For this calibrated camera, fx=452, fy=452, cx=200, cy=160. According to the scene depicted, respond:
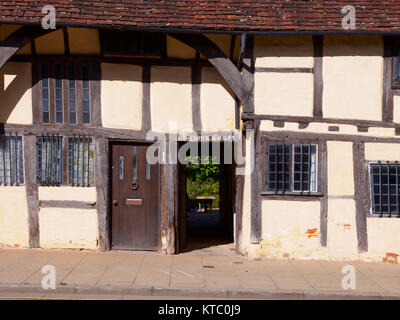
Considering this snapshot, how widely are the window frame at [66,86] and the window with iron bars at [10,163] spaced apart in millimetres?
679

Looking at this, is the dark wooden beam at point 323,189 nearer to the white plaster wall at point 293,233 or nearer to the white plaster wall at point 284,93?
the white plaster wall at point 293,233

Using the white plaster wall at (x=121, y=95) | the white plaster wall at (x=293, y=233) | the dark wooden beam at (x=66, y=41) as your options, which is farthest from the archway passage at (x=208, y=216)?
the dark wooden beam at (x=66, y=41)

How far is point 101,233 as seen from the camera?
378 inches

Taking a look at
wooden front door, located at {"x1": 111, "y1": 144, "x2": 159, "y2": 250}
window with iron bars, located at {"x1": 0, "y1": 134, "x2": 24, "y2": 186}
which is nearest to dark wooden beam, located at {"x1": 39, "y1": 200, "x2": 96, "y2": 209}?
wooden front door, located at {"x1": 111, "y1": 144, "x2": 159, "y2": 250}

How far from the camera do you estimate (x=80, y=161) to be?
9.70 m

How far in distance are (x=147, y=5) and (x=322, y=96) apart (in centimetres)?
407

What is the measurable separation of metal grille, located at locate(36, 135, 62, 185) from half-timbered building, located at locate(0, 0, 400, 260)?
0.07 feet

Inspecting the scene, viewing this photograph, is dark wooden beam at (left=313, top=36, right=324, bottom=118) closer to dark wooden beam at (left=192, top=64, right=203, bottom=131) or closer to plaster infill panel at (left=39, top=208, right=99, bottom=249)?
dark wooden beam at (left=192, top=64, right=203, bottom=131)

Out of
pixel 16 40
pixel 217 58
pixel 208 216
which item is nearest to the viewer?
pixel 16 40

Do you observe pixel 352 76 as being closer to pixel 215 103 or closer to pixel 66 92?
pixel 215 103

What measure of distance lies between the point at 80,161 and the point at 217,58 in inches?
143

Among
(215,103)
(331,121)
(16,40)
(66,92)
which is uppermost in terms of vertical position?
(16,40)

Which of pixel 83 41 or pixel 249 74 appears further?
pixel 83 41

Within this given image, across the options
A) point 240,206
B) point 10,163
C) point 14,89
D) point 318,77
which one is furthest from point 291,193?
point 14,89
